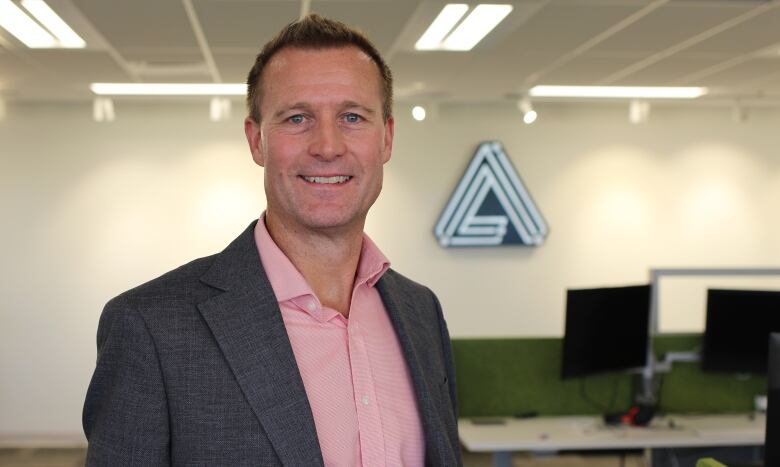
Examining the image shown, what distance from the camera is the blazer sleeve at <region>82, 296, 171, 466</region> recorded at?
102cm

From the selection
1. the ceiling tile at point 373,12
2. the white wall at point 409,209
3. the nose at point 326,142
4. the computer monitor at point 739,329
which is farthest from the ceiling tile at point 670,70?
the nose at point 326,142

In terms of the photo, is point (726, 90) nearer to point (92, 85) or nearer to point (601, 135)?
point (601, 135)

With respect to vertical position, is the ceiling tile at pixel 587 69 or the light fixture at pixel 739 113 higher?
the ceiling tile at pixel 587 69

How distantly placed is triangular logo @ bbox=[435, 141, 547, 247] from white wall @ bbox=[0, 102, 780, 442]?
12 centimetres

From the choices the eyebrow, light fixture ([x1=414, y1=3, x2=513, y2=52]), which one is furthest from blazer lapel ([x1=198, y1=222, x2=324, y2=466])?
light fixture ([x1=414, y1=3, x2=513, y2=52])

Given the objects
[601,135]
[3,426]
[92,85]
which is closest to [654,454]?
[601,135]

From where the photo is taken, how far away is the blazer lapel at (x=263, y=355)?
107 centimetres

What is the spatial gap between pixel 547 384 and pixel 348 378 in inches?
109

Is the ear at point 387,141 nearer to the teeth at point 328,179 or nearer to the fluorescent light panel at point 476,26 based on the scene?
the teeth at point 328,179

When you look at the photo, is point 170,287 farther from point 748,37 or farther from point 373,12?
point 748,37

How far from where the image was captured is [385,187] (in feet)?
22.0

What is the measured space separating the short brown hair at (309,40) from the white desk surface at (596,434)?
2.38 m

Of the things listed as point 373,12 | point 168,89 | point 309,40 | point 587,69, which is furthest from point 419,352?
point 168,89

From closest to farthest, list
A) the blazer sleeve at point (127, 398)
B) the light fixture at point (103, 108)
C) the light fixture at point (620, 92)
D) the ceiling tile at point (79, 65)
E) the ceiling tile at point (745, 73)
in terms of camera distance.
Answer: the blazer sleeve at point (127, 398), the ceiling tile at point (79, 65), the ceiling tile at point (745, 73), the light fixture at point (620, 92), the light fixture at point (103, 108)
